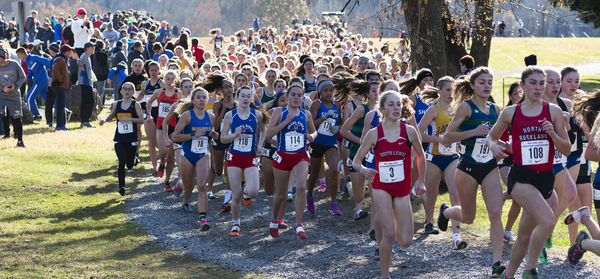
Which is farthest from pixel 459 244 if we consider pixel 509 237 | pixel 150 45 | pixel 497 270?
pixel 150 45

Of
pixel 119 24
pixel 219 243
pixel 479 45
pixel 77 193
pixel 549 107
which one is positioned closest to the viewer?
pixel 549 107

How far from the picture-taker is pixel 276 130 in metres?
9.70

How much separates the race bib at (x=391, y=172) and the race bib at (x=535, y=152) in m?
1.18

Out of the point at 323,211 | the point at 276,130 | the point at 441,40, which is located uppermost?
the point at 441,40

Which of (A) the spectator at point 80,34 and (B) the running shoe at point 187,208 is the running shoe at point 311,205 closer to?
(B) the running shoe at point 187,208

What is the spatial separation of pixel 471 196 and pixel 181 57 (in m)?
12.4

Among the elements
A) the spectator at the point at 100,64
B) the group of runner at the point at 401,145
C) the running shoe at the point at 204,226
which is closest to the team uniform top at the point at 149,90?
the group of runner at the point at 401,145

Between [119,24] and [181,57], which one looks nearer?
[181,57]

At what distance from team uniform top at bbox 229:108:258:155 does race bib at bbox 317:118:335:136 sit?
1240mm

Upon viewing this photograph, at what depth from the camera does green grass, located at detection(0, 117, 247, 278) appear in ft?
27.7

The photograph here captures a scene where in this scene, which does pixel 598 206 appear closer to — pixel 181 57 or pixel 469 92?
pixel 469 92

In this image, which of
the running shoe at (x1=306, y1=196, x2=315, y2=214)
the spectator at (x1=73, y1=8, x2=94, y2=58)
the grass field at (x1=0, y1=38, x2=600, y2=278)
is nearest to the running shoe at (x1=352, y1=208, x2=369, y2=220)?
the running shoe at (x1=306, y1=196, x2=315, y2=214)

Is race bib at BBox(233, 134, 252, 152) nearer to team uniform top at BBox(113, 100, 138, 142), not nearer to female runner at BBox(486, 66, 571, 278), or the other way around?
team uniform top at BBox(113, 100, 138, 142)

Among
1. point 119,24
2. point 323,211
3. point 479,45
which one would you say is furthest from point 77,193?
point 119,24
